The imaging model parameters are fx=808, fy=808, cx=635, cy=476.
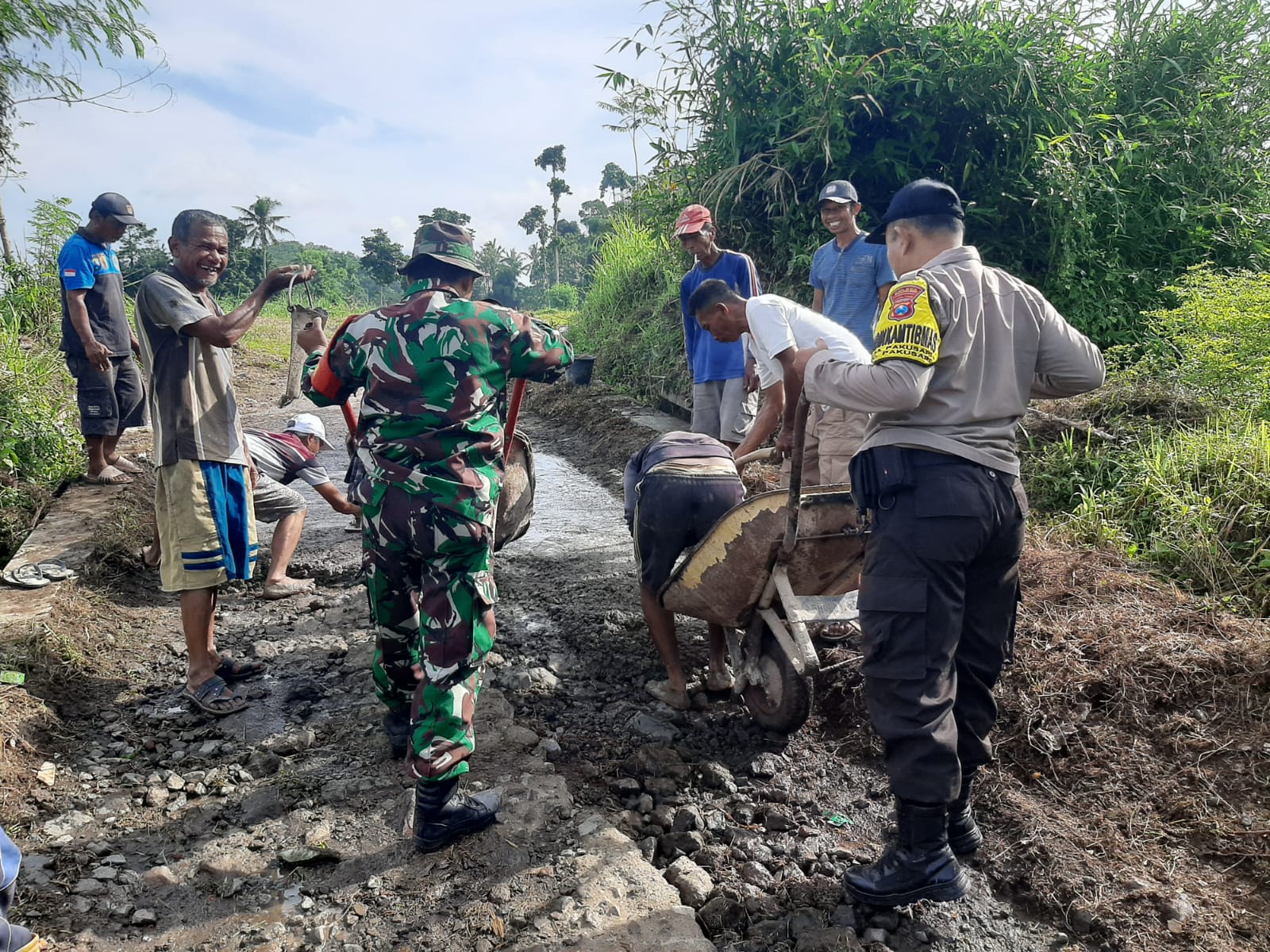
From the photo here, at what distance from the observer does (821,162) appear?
722cm

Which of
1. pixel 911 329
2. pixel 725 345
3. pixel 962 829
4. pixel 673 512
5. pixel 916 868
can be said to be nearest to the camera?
pixel 911 329

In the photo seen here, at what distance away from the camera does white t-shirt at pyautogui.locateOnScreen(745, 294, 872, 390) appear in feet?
11.0

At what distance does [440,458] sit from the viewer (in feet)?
8.47

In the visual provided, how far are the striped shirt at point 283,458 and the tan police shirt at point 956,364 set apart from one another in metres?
3.36

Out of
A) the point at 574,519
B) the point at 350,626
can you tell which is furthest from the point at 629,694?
the point at 574,519

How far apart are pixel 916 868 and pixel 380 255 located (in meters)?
43.5

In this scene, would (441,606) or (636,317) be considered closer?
(441,606)

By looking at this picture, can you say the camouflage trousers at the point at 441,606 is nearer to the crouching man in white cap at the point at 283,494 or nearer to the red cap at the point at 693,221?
the crouching man in white cap at the point at 283,494

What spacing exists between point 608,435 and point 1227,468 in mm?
5577

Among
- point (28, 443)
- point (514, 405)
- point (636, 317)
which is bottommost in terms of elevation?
point (28, 443)

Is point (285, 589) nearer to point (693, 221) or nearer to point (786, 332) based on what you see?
point (786, 332)

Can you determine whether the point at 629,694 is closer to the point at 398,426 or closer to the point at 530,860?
the point at 530,860

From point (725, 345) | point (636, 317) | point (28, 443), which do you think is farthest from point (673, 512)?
point (636, 317)

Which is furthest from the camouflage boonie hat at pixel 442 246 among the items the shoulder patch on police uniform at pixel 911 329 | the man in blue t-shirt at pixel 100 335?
the man in blue t-shirt at pixel 100 335
